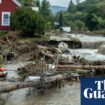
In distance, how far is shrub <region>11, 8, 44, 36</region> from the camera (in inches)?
1304

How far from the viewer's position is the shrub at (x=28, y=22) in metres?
33.1

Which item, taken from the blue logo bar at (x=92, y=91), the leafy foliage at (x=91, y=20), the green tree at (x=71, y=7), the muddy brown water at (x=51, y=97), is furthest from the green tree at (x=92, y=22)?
the blue logo bar at (x=92, y=91)

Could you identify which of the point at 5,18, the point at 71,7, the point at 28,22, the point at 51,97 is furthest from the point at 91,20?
the point at 51,97

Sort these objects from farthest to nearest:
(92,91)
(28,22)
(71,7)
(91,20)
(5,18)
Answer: (71,7)
(91,20)
(5,18)
(28,22)
(92,91)

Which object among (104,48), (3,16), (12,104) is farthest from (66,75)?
(3,16)

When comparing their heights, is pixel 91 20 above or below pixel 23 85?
above

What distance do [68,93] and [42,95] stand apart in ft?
3.11

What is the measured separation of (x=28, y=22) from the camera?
33.0 meters

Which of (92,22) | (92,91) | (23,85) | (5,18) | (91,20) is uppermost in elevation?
(91,20)

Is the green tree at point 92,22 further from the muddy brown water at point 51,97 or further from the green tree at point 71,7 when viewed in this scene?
the muddy brown water at point 51,97

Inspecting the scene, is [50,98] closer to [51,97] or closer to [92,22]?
[51,97]

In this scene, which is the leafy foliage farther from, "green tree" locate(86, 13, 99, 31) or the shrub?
the shrub

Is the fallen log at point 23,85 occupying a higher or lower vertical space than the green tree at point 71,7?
lower

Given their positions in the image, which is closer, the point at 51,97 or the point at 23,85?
the point at 23,85
